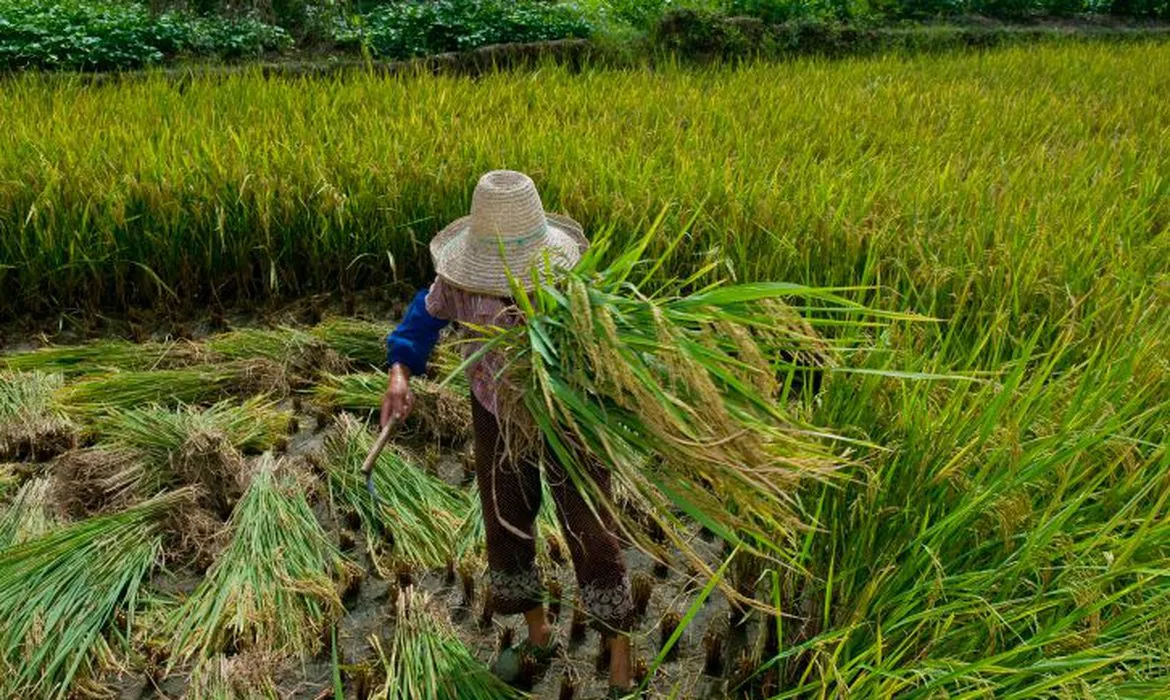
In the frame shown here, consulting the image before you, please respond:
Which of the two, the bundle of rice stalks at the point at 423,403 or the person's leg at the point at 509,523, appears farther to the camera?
the bundle of rice stalks at the point at 423,403

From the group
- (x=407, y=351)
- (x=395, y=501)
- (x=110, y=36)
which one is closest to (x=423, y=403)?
(x=395, y=501)

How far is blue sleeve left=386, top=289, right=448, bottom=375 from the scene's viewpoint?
1551 mm

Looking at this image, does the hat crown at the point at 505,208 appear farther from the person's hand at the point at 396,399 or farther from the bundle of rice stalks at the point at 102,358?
the bundle of rice stalks at the point at 102,358

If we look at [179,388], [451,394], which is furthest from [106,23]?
[451,394]

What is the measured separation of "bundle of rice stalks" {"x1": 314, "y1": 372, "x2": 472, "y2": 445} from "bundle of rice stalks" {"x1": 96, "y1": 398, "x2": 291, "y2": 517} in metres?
0.15

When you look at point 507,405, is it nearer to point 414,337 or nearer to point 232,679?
point 414,337

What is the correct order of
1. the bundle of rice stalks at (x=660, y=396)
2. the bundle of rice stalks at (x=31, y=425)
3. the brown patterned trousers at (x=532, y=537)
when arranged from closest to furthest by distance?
1. the bundle of rice stalks at (x=660, y=396)
2. the brown patterned trousers at (x=532, y=537)
3. the bundle of rice stalks at (x=31, y=425)

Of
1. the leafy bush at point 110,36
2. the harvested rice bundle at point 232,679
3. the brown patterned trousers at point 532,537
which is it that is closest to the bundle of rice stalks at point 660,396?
the brown patterned trousers at point 532,537

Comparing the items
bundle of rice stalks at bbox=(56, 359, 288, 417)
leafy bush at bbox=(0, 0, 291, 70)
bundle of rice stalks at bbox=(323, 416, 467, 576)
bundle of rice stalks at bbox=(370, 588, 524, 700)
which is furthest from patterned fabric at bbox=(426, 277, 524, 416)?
leafy bush at bbox=(0, 0, 291, 70)

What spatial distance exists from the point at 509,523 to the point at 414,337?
0.33 meters

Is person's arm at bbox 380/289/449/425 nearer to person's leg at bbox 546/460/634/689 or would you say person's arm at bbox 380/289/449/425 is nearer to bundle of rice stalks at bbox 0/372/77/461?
person's leg at bbox 546/460/634/689

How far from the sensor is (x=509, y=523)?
5.09 ft

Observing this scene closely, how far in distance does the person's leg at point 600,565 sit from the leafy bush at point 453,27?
13.3 ft

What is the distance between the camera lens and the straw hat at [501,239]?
140 centimetres
